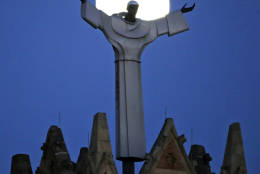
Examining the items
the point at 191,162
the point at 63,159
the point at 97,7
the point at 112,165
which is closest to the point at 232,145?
the point at 191,162

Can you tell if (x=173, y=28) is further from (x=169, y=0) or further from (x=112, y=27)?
(x=112, y=27)

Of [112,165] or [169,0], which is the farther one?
[112,165]

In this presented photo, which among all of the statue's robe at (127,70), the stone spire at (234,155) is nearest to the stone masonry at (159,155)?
the stone spire at (234,155)

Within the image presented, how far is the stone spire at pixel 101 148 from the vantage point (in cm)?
999

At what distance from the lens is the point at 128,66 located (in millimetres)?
6938

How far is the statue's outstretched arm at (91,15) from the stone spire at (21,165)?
249cm

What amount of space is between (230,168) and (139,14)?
3342mm

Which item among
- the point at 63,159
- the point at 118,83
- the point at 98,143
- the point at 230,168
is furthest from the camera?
the point at 98,143

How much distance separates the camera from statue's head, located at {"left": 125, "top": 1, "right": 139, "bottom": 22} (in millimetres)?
6895

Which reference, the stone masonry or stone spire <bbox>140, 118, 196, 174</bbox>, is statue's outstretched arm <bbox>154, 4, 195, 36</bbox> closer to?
the stone masonry

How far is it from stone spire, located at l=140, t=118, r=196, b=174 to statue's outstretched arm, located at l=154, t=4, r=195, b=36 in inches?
109

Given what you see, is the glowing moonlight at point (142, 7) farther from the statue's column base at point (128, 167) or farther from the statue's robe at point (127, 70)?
the statue's column base at point (128, 167)

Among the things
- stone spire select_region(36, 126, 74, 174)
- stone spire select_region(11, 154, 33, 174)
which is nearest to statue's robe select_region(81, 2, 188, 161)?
stone spire select_region(36, 126, 74, 174)

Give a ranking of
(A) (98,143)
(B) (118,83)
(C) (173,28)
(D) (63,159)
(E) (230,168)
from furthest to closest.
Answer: (A) (98,143), (E) (230,168), (D) (63,159), (C) (173,28), (B) (118,83)
